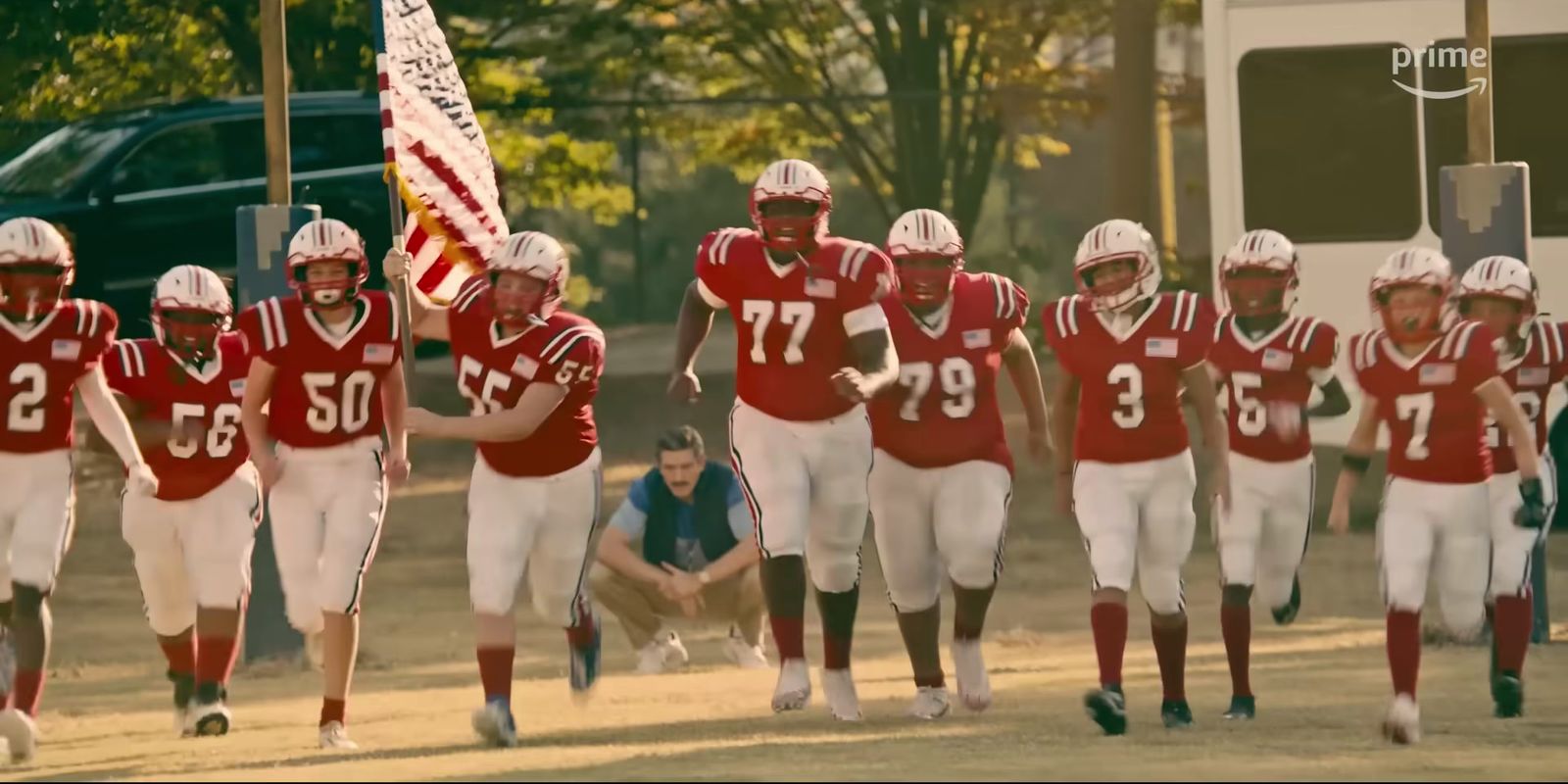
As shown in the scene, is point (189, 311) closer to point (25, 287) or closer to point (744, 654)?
point (25, 287)

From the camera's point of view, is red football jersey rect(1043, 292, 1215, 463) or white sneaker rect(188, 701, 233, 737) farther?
white sneaker rect(188, 701, 233, 737)

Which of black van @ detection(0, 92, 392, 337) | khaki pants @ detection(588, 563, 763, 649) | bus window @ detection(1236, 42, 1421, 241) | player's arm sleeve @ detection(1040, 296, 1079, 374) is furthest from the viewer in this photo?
black van @ detection(0, 92, 392, 337)

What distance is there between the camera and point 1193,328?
11.7m

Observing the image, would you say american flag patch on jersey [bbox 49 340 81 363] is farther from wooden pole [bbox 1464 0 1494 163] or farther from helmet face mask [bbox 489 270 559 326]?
wooden pole [bbox 1464 0 1494 163]

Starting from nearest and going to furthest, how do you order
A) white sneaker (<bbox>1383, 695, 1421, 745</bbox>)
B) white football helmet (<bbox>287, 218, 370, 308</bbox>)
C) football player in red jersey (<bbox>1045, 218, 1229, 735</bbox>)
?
white sneaker (<bbox>1383, 695, 1421, 745</bbox>), white football helmet (<bbox>287, 218, 370, 308</bbox>), football player in red jersey (<bbox>1045, 218, 1229, 735</bbox>)

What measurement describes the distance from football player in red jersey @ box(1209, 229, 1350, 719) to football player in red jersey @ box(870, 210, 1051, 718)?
2.95 ft

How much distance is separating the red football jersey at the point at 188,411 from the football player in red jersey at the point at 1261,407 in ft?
12.7

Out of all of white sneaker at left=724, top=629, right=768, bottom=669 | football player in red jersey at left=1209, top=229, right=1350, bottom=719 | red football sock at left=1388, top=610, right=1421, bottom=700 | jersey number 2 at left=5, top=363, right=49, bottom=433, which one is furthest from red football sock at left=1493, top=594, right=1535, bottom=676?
jersey number 2 at left=5, top=363, right=49, bottom=433

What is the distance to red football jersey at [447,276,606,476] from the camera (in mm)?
11391

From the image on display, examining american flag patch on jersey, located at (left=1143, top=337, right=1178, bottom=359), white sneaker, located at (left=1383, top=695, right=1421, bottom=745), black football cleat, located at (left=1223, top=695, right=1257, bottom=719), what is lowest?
black football cleat, located at (left=1223, top=695, right=1257, bottom=719)

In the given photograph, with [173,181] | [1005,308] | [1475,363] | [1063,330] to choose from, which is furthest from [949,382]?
[173,181]

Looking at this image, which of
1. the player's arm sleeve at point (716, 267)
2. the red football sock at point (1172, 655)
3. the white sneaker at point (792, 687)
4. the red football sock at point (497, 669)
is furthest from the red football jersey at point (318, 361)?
the red football sock at point (1172, 655)

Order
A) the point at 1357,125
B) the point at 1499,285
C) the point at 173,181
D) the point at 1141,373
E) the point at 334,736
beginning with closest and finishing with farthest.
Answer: the point at 334,736 < the point at 1141,373 < the point at 1499,285 < the point at 1357,125 < the point at 173,181

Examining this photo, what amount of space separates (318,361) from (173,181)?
925cm
